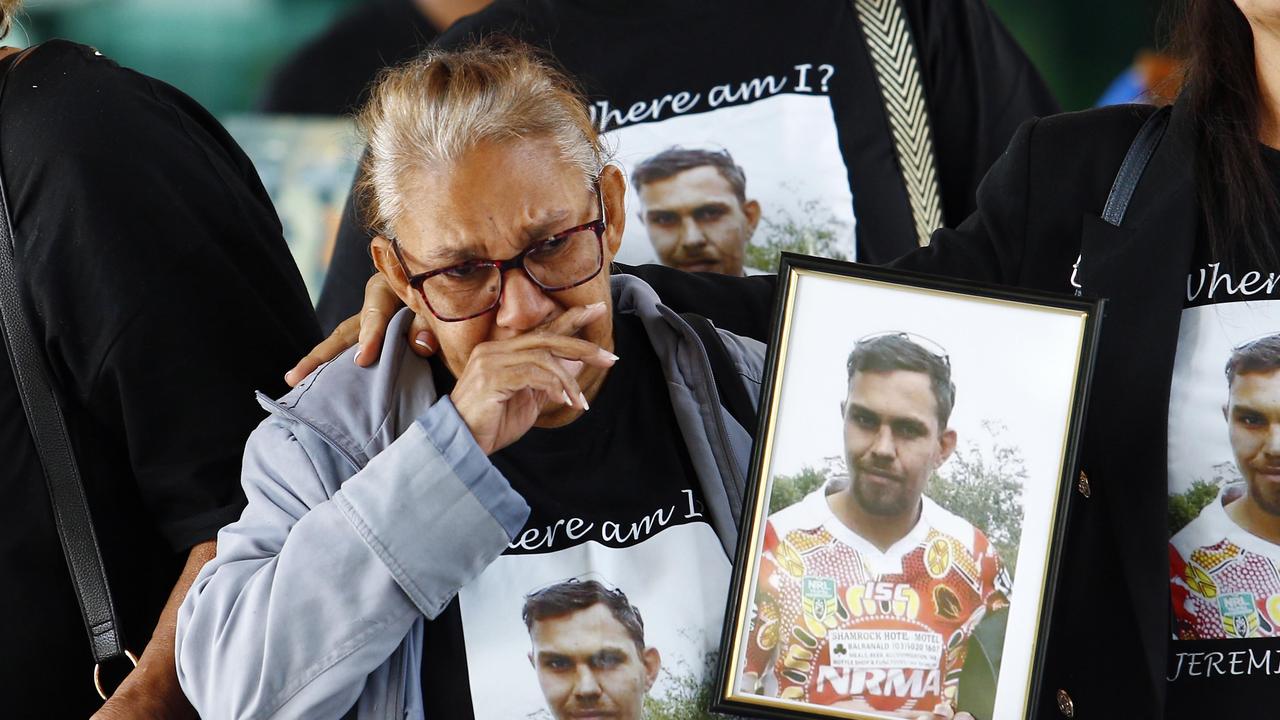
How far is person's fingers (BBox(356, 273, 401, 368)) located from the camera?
2107 millimetres

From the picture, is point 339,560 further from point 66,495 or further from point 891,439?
point 891,439

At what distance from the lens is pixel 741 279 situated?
8.31 ft

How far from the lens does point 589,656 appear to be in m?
1.98

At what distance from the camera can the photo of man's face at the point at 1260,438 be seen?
1824 millimetres

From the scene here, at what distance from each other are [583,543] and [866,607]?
0.43 meters

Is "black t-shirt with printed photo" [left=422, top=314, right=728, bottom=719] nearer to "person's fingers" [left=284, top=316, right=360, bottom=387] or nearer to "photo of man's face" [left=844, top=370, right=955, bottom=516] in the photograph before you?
"person's fingers" [left=284, top=316, right=360, bottom=387]

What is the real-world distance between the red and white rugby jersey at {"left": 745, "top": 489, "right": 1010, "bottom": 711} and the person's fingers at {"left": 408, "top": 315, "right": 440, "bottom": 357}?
0.60m

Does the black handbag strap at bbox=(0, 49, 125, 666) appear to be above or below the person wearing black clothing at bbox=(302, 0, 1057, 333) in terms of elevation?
below

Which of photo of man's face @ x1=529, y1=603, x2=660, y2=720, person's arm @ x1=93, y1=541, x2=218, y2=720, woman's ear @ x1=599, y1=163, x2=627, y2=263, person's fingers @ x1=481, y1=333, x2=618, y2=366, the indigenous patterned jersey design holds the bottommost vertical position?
person's arm @ x1=93, y1=541, x2=218, y2=720

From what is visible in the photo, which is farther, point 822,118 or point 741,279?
point 822,118

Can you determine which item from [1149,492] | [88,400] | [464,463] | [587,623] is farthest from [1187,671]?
[88,400]

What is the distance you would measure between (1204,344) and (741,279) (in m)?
0.88

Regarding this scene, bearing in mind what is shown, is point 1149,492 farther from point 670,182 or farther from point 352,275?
point 352,275

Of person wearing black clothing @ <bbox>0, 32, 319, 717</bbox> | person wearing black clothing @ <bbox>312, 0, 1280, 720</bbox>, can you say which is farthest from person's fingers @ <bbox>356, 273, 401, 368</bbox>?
person wearing black clothing @ <bbox>312, 0, 1280, 720</bbox>
